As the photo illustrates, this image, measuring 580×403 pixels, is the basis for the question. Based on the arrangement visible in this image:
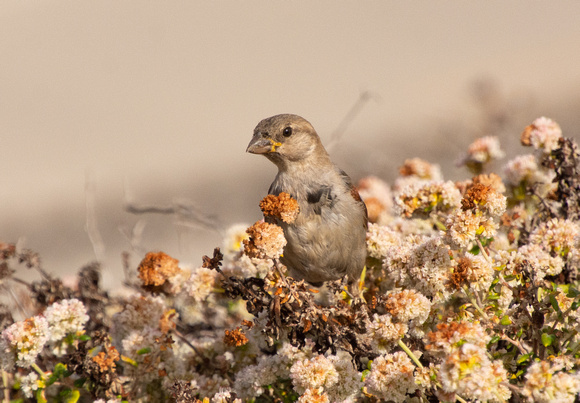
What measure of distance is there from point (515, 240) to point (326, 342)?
150 centimetres

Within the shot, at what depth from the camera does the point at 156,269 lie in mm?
3266

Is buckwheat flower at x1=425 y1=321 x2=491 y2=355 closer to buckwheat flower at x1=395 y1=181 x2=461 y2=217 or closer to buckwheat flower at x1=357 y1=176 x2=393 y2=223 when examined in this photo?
buckwheat flower at x1=395 y1=181 x2=461 y2=217

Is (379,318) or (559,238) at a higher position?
(559,238)

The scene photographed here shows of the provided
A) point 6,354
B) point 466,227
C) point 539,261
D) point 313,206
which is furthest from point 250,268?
point 539,261

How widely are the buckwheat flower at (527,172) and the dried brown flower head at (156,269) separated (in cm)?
203

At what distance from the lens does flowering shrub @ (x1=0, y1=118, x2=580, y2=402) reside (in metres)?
2.33

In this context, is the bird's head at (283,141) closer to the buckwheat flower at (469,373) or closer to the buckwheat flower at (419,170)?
the buckwheat flower at (419,170)

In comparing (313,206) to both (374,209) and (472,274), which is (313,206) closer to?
(374,209)

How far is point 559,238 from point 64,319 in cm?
237

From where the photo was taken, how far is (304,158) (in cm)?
386

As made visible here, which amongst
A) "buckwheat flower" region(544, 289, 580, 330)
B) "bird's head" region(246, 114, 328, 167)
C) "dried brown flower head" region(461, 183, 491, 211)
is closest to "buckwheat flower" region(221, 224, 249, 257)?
"bird's head" region(246, 114, 328, 167)

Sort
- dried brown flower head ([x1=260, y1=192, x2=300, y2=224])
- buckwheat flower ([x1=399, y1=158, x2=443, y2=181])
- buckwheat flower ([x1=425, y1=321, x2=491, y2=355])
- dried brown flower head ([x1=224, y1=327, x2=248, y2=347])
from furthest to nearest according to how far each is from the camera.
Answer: buckwheat flower ([x1=399, y1=158, x2=443, y2=181])
dried brown flower head ([x1=224, y1=327, x2=248, y2=347])
dried brown flower head ([x1=260, y1=192, x2=300, y2=224])
buckwheat flower ([x1=425, y1=321, x2=491, y2=355])

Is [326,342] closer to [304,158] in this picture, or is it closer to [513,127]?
[304,158]

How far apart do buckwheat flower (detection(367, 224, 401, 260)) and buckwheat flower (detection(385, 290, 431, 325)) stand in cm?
98
